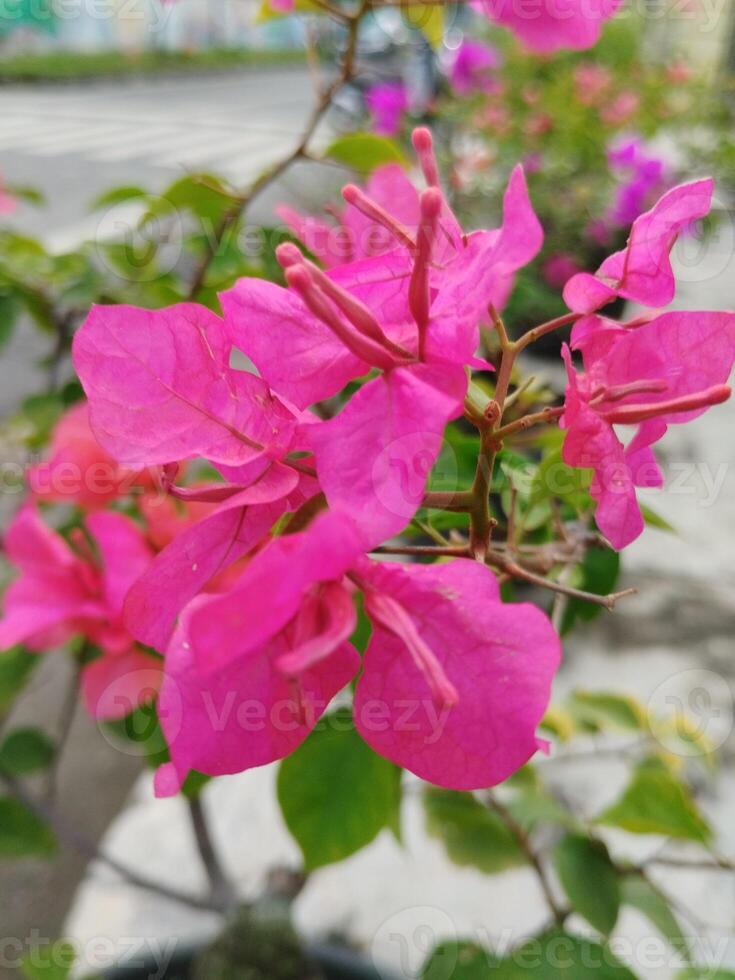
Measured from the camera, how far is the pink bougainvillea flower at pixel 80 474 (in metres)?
0.45

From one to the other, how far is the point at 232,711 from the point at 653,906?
0.33m

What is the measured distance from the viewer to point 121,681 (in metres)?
0.43

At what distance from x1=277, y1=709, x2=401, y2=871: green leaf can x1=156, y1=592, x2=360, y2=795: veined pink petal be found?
0.19 metres

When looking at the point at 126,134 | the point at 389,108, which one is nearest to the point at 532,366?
the point at 389,108

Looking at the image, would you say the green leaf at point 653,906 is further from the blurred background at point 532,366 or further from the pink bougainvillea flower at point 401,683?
the pink bougainvillea flower at point 401,683

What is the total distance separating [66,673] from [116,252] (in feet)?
2.96

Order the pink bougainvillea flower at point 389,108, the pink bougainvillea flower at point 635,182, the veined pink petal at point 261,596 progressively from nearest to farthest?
the veined pink petal at point 261,596 < the pink bougainvillea flower at point 635,182 < the pink bougainvillea flower at point 389,108

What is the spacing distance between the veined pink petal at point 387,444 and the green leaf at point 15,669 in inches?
17.0

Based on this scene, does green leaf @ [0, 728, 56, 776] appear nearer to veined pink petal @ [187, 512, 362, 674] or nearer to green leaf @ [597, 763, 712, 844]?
green leaf @ [597, 763, 712, 844]

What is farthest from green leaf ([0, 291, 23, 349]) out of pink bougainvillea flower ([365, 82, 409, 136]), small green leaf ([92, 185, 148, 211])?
pink bougainvillea flower ([365, 82, 409, 136])

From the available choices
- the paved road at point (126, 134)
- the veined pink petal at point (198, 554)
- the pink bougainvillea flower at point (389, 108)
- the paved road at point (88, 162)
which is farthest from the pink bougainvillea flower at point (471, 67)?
the veined pink petal at point (198, 554)

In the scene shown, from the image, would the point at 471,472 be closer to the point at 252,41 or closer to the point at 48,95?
the point at 48,95

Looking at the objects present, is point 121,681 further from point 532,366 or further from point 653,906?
point 532,366

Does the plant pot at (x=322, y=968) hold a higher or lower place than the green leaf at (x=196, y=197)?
lower
